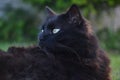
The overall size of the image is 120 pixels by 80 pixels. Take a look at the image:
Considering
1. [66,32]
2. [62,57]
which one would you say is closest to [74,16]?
[66,32]

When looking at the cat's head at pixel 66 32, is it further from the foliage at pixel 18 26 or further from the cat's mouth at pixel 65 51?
the foliage at pixel 18 26

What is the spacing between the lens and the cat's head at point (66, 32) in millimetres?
3994

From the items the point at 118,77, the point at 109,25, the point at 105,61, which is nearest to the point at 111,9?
the point at 109,25

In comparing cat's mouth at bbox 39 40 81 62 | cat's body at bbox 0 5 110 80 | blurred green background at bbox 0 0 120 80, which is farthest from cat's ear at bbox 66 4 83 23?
blurred green background at bbox 0 0 120 80

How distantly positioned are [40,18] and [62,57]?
29.5ft

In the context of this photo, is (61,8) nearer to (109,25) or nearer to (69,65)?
(109,25)

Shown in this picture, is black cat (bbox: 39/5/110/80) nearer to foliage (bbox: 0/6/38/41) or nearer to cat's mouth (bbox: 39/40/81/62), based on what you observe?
cat's mouth (bbox: 39/40/81/62)

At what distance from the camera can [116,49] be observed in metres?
11.3

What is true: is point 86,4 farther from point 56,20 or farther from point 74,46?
point 74,46

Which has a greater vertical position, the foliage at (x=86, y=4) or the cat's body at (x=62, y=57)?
the foliage at (x=86, y=4)

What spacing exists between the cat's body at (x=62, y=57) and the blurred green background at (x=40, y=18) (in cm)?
718

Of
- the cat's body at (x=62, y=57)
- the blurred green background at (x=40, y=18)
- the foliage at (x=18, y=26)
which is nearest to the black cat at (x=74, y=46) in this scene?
the cat's body at (x=62, y=57)

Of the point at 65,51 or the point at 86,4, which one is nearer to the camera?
the point at 65,51

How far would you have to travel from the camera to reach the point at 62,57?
3992mm
